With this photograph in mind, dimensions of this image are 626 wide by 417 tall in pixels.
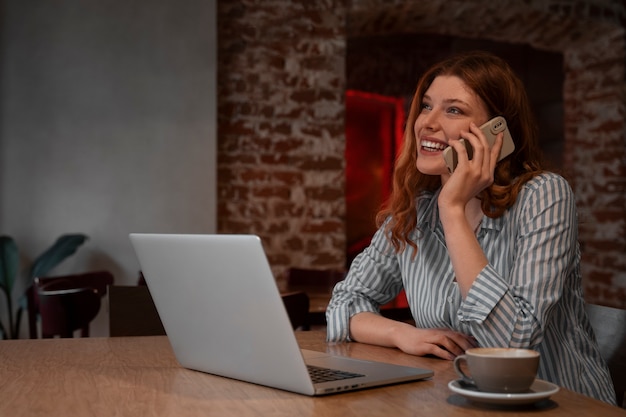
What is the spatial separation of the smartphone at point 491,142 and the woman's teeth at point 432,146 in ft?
0.28

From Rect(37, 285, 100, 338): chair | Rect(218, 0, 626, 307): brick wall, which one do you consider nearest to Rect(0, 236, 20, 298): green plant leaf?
Rect(218, 0, 626, 307): brick wall

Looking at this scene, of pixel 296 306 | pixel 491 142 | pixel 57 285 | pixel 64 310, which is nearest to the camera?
pixel 491 142

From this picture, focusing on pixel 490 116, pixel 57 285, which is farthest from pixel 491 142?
pixel 57 285

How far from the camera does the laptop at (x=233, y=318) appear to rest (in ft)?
4.36

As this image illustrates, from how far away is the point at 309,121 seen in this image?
5953 mm

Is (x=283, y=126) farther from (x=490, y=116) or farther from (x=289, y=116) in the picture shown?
(x=490, y=116)

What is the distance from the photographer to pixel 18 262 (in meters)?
5.11

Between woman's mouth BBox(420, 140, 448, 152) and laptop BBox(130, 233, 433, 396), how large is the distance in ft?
2.13

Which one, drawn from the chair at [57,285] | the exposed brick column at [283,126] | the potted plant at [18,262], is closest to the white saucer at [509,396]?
the chair at [57,285]

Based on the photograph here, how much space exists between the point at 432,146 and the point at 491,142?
5.9 inches

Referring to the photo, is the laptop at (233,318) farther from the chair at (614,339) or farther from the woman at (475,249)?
the chair at (614,339)

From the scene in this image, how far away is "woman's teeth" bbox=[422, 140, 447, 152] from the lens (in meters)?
2.09

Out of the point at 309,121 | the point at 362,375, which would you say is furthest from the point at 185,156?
the point at 362,375

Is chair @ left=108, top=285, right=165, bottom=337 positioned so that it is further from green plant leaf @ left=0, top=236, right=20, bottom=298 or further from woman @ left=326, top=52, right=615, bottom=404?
green plant leaf @ left=0, top=236, right=20, bottom=298
